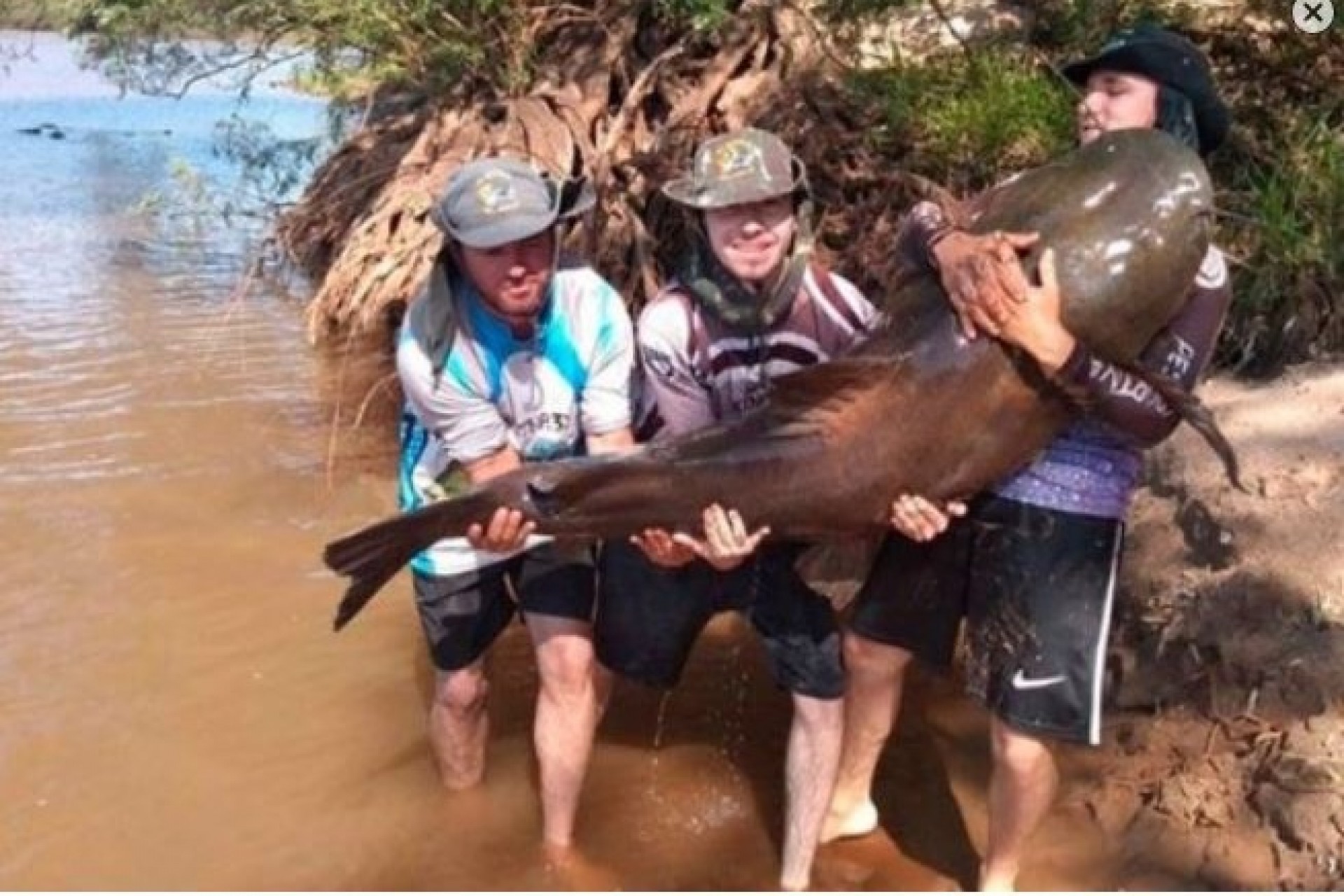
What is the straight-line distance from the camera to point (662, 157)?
282 inches

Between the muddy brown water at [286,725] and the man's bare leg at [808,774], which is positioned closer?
the man's bare leg at [808,774]

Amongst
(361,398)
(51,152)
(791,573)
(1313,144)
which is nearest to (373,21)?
(361,398)

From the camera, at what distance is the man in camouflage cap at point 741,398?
3338 millimetres

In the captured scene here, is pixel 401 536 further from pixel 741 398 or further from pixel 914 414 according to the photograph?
pixel 914 414

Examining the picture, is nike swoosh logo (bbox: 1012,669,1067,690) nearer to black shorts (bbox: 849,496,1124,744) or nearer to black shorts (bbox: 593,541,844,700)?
black shorts (bbox: 849,496,1124,744)

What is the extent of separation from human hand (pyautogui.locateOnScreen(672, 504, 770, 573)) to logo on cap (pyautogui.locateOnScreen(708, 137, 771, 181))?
77cm

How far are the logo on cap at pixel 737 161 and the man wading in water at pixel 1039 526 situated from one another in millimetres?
387

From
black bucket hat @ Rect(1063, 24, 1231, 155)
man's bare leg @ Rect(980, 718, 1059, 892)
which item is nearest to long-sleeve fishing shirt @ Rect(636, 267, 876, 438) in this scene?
black bucket hat @ Rect(1063, 24, 1231, 155)

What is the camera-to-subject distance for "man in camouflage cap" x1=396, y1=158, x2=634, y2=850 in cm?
354

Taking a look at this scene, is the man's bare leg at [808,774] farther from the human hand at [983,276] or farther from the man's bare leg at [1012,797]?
the human hand at [983,276]

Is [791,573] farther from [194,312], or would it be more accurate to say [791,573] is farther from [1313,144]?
[194,312]

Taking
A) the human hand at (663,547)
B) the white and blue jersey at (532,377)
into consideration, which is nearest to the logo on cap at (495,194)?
the white and blue jersey at (532,377)

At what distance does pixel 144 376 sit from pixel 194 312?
1929 millimetres

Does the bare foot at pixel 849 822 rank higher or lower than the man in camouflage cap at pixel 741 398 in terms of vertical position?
lower
